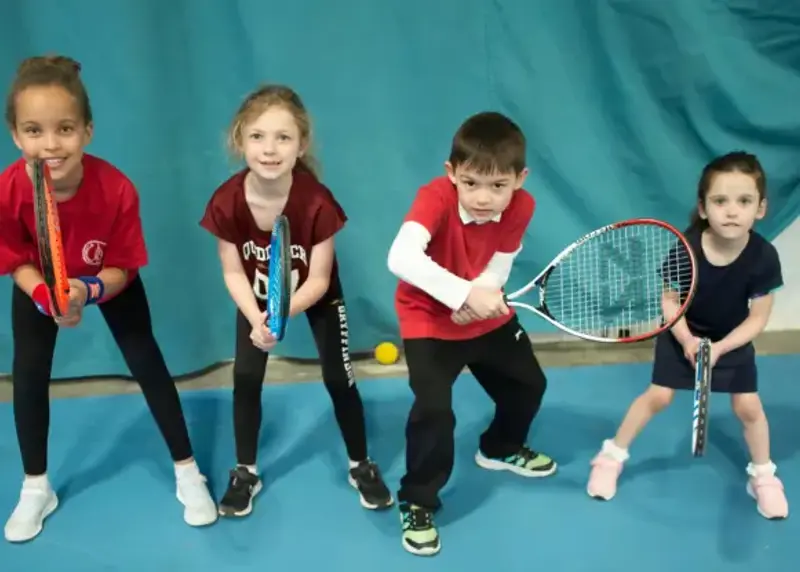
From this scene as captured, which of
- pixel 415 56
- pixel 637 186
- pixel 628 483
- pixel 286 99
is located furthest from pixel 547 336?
pixel 286 99

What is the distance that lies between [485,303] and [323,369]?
0.53m

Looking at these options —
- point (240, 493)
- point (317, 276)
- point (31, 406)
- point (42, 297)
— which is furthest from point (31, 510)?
point (317, 276)

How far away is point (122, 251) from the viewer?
201 cm

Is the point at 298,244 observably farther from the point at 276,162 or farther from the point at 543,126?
the point at 543,126

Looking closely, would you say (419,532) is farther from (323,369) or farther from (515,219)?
(515,219)

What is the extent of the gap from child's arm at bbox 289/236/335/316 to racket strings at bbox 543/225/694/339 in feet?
2.90

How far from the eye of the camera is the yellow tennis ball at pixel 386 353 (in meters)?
3.05

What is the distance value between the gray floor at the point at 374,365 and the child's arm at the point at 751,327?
992 millimetres

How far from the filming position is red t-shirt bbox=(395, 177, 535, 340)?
6.35 feet

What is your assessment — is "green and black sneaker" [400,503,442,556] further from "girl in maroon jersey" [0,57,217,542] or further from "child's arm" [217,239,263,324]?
"child's arm" [217,239,263,324]

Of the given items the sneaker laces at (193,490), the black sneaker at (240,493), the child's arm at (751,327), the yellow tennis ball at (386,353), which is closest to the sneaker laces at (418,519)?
the black sneaker at (240,493)

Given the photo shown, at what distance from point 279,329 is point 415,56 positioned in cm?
132

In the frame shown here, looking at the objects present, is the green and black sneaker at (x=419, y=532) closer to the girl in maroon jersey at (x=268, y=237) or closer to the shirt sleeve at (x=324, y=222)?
the girl in maroon jersey at (x=268, y=237)

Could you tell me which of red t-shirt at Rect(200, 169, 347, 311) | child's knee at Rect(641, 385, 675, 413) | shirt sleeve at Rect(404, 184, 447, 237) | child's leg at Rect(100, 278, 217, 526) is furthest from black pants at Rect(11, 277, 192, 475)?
child's knee at Rect(641, 385, 675, 413)
